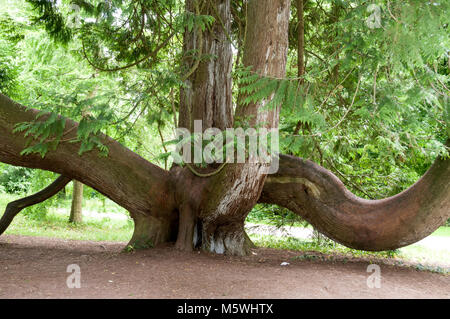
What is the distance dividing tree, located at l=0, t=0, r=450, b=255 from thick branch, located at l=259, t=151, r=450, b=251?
1 centimetres

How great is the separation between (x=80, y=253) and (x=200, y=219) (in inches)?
81.6

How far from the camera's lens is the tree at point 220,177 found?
5301 millimetres

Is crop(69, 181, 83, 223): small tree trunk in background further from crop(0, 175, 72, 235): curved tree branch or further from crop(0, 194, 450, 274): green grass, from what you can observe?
crop(0, 175, 72, 235): curved tree branch

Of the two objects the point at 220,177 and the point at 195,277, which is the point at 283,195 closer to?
the point at 220,177

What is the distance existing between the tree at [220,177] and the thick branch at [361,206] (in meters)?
0.01

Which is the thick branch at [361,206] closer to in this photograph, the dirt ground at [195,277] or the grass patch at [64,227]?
the dirt ground at [195,277]

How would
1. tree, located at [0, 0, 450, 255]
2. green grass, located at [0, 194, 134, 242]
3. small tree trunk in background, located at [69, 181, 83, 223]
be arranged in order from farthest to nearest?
small tree trunk in background, located at [69, 181, 83, 223] → green grass, located at [0, 194, 134, 242] → tree, located at [0, 0, 450, 255]

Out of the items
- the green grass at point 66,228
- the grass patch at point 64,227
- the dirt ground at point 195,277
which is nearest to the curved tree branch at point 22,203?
the dirt ground at point 195,277

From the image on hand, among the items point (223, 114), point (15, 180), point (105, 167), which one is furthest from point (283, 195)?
point (15, 180)

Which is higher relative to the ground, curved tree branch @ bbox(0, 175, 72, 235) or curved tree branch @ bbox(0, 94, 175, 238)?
curved tree branch @ bbox(0, 94, 175, 238)

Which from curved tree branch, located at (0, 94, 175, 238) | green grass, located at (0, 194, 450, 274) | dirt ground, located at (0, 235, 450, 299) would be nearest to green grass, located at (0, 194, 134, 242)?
green grass, located at (0, 194, 450, 274)

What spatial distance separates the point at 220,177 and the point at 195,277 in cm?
164

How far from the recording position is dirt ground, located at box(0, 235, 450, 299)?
162 inches

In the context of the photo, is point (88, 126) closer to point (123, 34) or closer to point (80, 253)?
point (80, 253)
